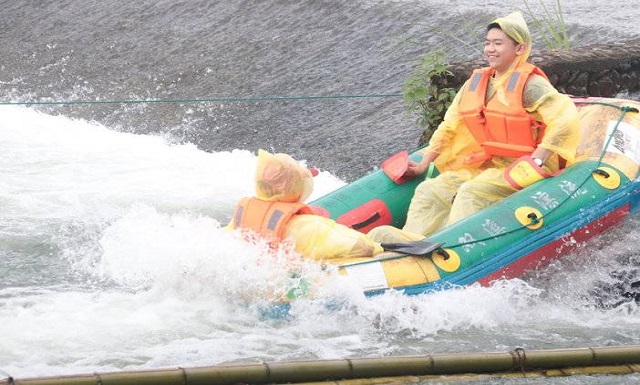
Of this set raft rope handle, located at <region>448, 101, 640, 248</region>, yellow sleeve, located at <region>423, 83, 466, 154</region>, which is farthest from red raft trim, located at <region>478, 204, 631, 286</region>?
yellow sleeve, located at <region>423, 83, 466, 154</region>

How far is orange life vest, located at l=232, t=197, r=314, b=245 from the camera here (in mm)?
6281

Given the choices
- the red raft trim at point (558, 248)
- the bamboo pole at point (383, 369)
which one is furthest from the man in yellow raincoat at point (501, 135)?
the bamboo pole at point (383, 369)

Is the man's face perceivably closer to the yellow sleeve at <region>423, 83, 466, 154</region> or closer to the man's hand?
the yellow sleeve at <region>423, 83, 466, 154</region>

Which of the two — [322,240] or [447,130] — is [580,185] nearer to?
[447,130]

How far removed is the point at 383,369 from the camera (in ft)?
16.5

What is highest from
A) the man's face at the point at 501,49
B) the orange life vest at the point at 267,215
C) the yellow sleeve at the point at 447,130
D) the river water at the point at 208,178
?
the man's face at the point at 501,49

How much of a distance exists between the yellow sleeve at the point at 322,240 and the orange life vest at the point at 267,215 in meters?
0.05

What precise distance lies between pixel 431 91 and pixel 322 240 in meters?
3.23

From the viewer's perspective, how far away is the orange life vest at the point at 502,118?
7.07 meters

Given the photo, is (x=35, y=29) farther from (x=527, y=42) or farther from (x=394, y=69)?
(x=527, y=42)

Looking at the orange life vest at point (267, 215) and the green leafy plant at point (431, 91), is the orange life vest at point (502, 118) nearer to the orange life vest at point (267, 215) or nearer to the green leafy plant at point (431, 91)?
the orange life vest at point (267, 215)

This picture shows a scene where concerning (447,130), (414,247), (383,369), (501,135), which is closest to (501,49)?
(501,135)

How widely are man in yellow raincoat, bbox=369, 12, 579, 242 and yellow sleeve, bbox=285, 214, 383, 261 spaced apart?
39cm

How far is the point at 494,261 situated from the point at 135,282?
188 cm
